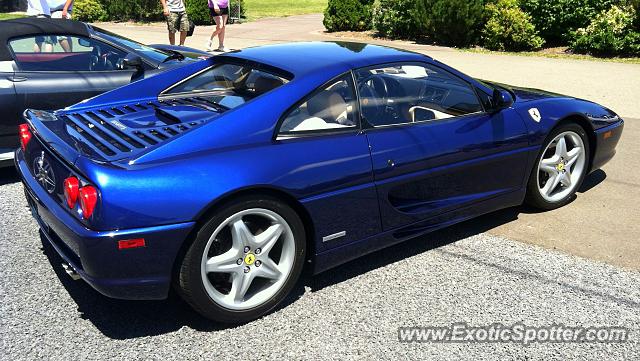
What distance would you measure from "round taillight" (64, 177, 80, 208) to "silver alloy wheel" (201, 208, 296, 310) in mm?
675

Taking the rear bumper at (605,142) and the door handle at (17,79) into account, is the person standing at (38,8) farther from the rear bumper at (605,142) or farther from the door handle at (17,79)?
the rear bumper at (605,142)

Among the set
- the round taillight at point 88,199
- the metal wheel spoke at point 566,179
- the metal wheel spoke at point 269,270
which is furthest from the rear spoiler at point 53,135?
the metal wheel spoke at point 566,179

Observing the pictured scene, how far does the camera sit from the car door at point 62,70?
5.16 m

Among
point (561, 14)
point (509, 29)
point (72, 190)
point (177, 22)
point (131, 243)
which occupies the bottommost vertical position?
point (131, 243)

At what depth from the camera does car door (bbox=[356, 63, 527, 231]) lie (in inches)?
141

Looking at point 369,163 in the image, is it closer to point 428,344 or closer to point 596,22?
point 428,344

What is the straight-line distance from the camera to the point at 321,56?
3.80m

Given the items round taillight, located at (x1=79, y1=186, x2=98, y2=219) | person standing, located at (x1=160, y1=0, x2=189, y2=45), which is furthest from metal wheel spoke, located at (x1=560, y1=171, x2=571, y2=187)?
person standing, located at (x1=160, y1=0, x2=189, y2=45)

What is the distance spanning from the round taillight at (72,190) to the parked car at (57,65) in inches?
99.3

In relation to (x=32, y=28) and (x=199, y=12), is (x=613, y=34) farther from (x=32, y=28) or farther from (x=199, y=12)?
(x=199, y=12)

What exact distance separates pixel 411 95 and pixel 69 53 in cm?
350

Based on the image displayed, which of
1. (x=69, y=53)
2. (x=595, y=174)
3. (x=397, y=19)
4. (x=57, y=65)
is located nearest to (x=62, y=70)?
(x=57, y=65)

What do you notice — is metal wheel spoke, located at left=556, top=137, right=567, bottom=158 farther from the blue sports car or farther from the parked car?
the parked car

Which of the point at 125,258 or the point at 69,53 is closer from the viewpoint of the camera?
the point at 125,258
